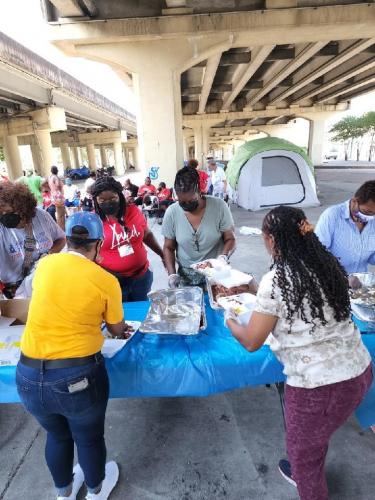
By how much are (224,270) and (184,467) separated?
1.30 meters

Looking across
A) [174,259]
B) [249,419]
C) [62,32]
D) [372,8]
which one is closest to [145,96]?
[62,32]

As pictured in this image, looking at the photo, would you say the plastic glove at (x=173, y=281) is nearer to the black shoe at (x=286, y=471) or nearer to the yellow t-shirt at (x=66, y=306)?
the yellow t-shirt at (x=66, y=306)

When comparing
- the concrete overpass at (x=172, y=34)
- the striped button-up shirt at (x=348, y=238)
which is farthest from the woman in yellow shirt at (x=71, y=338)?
the concrete overpass at (x=172, y=34)

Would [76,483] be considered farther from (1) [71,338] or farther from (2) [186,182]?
(2) [186,182]

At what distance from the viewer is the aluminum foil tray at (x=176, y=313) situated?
197 centimetres

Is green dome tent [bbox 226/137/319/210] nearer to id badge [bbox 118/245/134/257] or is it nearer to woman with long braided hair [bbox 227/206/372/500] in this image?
id badge [bbox 118/245/134/257]

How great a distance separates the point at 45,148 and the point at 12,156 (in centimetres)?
537

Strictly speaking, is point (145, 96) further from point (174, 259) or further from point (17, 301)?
point (17, 301)

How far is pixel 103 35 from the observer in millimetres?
7820

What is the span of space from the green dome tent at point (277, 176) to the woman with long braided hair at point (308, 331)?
9.65 m

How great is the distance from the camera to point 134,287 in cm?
289

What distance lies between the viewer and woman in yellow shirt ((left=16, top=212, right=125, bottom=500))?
1415 millimetres

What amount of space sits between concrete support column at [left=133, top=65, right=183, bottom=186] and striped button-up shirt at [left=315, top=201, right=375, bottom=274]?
24.2 ft

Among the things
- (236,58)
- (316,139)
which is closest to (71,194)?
(236,58)
